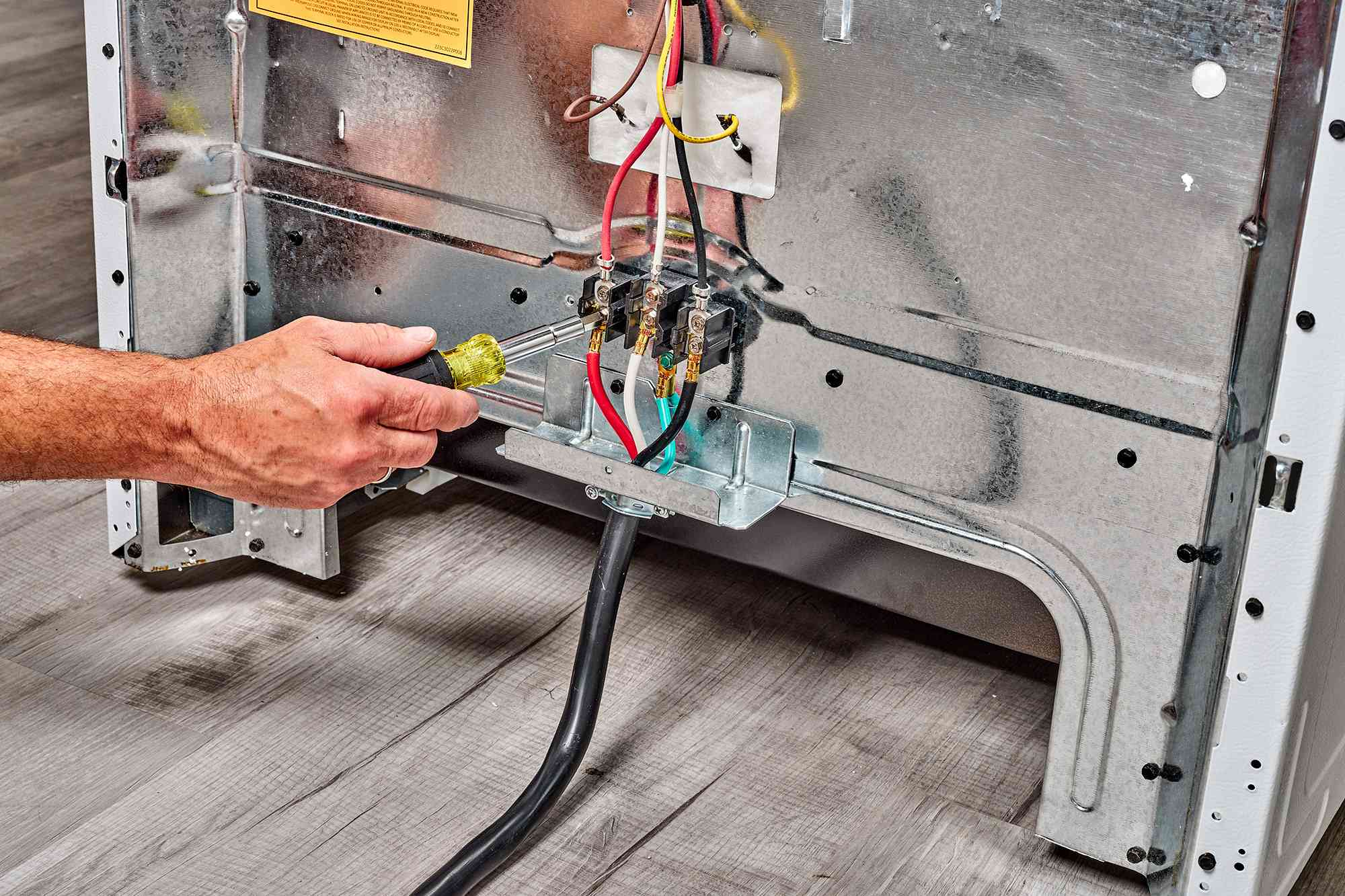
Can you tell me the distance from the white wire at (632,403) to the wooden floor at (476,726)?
352 millimetres

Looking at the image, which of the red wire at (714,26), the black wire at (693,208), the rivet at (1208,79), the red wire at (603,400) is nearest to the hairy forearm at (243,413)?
the red wire at (603,400)

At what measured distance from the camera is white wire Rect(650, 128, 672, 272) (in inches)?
52.9

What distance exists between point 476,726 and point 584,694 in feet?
0.52

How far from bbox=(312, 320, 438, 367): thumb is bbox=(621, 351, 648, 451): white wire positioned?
19 centimetres

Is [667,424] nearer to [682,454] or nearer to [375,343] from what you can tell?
[682,454]

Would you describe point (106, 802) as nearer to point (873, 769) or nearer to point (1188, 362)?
point (873, 769)

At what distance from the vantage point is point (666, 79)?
1335mm

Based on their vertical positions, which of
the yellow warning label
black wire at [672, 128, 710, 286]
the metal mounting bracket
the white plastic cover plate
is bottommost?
the metal mounting bracket

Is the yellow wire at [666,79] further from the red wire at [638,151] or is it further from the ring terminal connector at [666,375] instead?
the ring terminal connector at [666,375]

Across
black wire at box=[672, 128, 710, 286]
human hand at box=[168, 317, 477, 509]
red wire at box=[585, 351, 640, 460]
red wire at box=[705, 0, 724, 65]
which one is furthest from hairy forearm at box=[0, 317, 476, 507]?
red wire at box=[705, 0, 724, 65]

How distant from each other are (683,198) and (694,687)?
567mm

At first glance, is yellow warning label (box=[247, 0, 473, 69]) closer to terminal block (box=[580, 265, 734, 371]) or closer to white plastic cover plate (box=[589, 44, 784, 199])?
white plastic cover plate (box=[589, 44, 784, 199])

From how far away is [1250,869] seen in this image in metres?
1.30

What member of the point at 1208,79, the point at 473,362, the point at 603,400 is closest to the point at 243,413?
the point at 473,362
